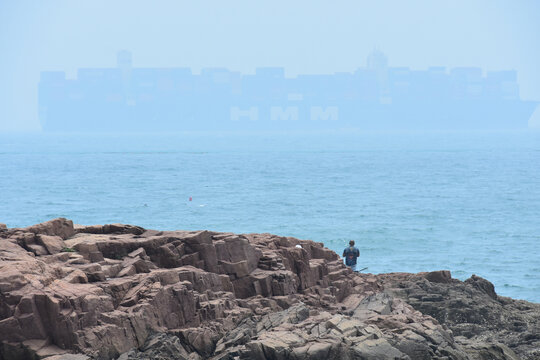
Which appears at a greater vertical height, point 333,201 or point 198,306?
point 198,306

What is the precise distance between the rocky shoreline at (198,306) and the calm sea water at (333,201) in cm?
2730

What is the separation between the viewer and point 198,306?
24.4 meters

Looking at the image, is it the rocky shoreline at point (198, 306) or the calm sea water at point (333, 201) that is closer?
the rocky shoreline at point (198, 306)

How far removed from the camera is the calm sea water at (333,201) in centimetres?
6875

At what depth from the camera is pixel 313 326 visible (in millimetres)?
23688

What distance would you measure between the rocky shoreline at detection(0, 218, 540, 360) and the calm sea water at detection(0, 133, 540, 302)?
27.3m

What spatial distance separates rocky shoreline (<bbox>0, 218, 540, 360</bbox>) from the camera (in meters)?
21.5

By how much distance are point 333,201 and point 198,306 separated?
258 ft

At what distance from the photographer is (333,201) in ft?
336

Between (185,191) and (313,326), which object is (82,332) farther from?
(185,191)

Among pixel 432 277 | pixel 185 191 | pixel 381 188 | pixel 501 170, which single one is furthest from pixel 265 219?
pixel 501 170

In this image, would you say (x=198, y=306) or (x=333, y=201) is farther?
(x=333, y=201)

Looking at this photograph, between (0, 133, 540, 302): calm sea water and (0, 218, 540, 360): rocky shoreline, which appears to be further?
(0, 133, 540, 302): calm sea water

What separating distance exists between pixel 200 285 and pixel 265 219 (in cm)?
6022
